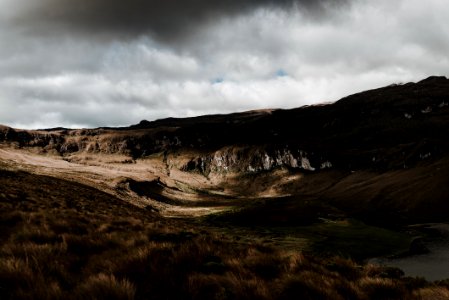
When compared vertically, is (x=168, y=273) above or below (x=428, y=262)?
above

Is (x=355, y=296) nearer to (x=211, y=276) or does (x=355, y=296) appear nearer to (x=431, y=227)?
(x=211, y=276)

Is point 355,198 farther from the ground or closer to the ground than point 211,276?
closer to the ground

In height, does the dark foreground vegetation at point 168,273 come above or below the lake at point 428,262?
above

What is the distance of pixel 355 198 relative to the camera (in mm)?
175500

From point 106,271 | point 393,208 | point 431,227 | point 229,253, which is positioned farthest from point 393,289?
point 393,208

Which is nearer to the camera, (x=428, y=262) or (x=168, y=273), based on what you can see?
(x=168, y=273)

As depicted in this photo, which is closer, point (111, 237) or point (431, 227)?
point (111, 237)

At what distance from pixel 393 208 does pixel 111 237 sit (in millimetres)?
148689

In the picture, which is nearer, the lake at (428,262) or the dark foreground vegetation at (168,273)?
the dark foreground vegetation at (168,273)

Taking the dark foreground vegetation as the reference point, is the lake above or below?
below

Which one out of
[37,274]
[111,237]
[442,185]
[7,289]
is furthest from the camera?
[442,185]

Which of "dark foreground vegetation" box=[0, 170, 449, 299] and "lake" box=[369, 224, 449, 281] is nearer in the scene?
"dark foreground vegetation" box=[0, 170, 449, 299]

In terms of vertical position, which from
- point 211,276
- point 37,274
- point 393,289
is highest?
point 37,274

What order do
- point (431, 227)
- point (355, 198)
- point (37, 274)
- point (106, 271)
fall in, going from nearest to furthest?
point (37, 274) → point (106, 271) → point (431, 227) → point (355, 198)
